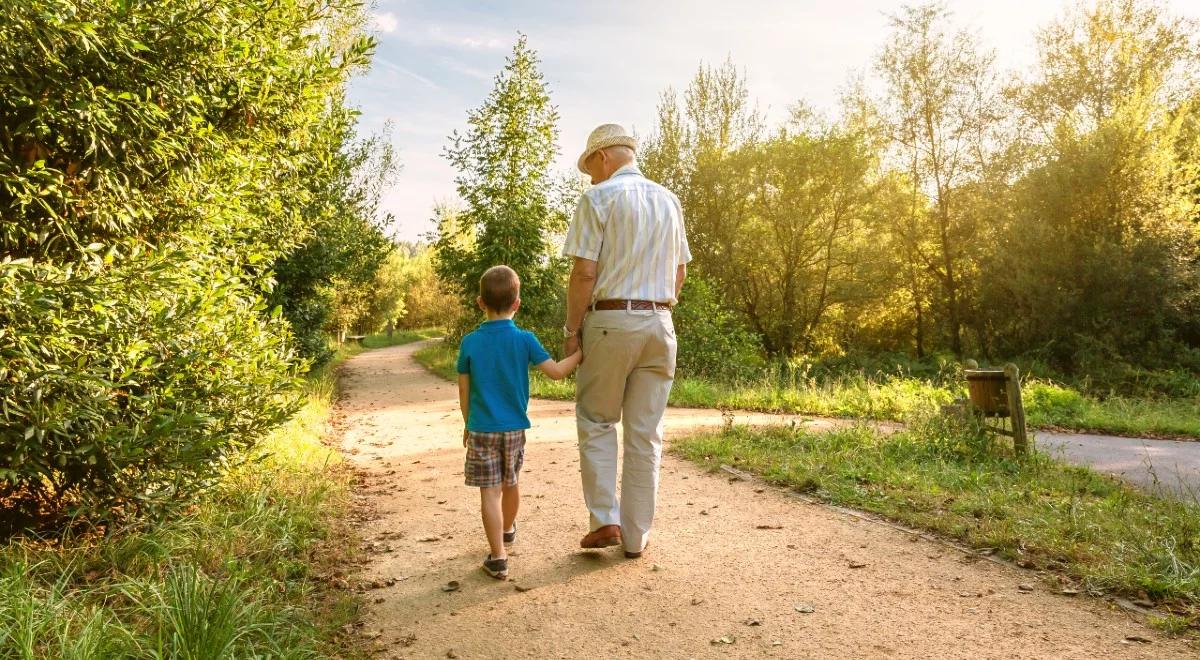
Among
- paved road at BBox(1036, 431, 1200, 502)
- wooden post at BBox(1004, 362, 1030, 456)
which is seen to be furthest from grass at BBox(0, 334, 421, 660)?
paved road at BBox(1036, 431, 1200, 502)

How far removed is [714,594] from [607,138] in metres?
2.63

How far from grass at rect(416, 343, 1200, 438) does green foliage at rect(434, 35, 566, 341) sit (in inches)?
145

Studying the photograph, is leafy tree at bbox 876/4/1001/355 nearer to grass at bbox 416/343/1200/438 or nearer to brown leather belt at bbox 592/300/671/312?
grass at bbox 416/343/1200/438

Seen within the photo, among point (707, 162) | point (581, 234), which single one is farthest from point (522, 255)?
point (581, 234)

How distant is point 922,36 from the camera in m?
23.5

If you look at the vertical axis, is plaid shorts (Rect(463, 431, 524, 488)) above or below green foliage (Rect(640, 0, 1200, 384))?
below

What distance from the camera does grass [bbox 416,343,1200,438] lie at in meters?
10.9

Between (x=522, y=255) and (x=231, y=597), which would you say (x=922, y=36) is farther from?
(x=231, y=597)

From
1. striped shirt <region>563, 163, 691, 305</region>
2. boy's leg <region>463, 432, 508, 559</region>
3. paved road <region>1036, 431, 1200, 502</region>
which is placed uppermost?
striped shirt <region>563, 163, 691, 305</region>

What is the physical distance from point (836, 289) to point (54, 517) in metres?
23.0

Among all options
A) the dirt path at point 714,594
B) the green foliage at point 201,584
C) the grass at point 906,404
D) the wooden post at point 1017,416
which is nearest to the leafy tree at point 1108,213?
the grass at point 906,404

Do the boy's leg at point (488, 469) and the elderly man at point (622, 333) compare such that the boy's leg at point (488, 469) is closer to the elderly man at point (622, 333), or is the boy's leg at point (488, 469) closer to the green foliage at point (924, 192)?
the elderly man at point (622, 333)

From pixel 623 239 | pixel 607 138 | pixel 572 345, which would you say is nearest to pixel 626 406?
pixel 572 345

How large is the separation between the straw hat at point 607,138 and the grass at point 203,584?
9.42 feet
